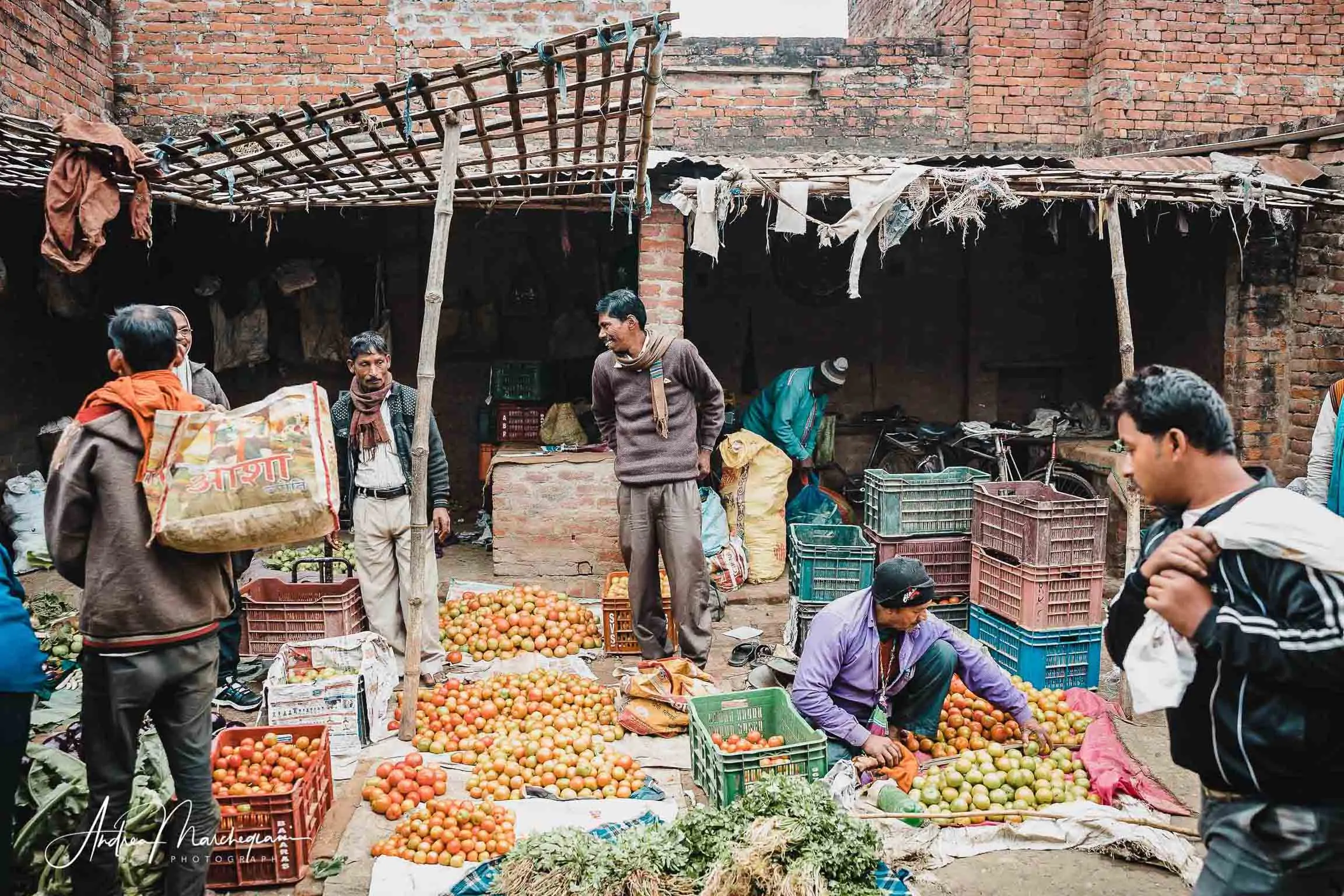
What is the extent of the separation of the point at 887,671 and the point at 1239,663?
2738mm

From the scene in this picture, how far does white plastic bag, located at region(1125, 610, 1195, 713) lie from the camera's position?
81.7 inches

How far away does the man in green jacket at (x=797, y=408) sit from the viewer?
8211mm

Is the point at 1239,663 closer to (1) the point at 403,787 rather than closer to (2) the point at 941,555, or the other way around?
(1) the point at 403,787

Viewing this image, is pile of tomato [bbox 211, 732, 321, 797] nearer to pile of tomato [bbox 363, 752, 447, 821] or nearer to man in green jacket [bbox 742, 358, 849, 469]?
pile of tomato [bbox 363, 752, 447, 821]

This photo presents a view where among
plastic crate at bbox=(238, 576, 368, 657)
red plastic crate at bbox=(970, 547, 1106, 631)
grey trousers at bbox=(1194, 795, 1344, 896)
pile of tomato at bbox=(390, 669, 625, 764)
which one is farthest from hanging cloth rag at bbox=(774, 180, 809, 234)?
grey trousers at bbox=(1194, 795, 1344, 896)

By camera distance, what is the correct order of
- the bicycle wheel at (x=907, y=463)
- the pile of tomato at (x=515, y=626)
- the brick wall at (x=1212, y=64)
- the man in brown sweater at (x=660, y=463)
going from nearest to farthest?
the man in brown sweater at (x=660, y=463)
the pile of tomato at (x=515, y=626)
the bicycle wheel at (x=907, y=463)
the brick wall at (x=1212, y=64)

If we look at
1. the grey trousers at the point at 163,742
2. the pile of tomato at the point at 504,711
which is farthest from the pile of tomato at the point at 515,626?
the grey trousers at the point at 163,742

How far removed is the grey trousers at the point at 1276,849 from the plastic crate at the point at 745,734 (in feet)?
6.05

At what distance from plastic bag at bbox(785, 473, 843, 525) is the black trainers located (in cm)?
468

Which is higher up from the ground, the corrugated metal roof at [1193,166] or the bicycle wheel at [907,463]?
the corrugated metal roof at [1193,166]

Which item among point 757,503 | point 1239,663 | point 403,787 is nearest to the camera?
point 1239,663

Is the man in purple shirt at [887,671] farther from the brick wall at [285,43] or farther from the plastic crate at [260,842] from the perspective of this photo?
the brick wall at [285,43]

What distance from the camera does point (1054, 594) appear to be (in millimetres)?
5656

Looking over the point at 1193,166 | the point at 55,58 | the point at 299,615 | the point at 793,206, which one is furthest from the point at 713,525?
the point at 55,58
